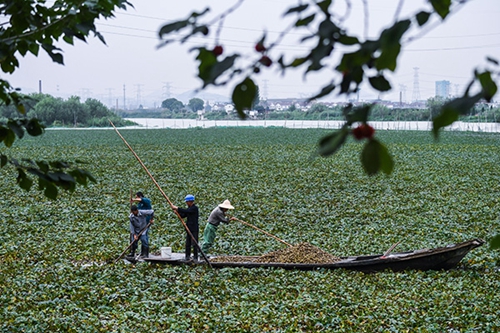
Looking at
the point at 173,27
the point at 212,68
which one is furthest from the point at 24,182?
the point at 212,68

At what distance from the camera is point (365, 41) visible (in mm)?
1954

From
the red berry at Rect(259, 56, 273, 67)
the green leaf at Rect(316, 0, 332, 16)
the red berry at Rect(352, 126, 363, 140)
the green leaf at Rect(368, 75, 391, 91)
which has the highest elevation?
the green leaf at Rect(316, 0, 332, 16)

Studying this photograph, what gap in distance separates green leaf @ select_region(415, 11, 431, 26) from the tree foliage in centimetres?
269

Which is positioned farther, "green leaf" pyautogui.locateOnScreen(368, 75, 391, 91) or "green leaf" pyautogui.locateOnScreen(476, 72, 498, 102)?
"green leaf" pyautogui.locateOnScreen(368, 75, 391, 91)

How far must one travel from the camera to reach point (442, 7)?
81.4 inches

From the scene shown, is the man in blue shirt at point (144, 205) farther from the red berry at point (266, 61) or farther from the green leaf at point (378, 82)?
the green leaf at point (378, 82)

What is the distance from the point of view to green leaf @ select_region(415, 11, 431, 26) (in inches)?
77.0

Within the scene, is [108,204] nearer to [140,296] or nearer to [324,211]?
[324,211]

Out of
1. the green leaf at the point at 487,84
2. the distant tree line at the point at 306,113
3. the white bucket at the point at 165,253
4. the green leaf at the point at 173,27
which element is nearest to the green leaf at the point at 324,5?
the green leaf at the point at 173,27

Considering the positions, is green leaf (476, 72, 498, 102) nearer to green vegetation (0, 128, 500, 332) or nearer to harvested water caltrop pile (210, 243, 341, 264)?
green vegetation (0, 128, 500, 332)

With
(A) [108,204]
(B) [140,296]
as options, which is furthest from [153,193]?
(B) [140,296]

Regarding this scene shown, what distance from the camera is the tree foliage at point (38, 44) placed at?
4.31 metres

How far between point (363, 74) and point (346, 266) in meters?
9.98

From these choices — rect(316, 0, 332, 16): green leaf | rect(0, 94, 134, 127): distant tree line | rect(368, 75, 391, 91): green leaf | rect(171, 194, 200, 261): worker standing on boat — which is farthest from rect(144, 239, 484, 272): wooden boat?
rect(0, 94, 134, 127): distant tree line
